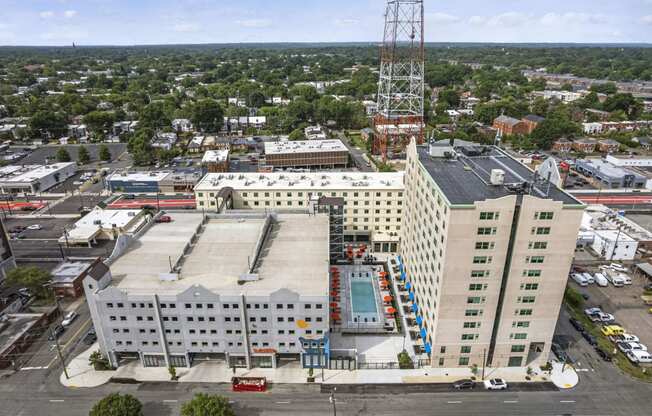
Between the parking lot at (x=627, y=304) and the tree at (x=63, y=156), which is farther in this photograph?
the tree at (x=63, y=156)

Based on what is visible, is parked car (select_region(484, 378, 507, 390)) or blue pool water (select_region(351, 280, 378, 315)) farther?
blue pool water (select_region(351, 280, 378, 315))

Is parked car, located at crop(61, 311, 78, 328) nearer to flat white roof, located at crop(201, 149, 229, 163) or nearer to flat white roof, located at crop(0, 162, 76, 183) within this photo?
flat white roof, located at crop(201, 149, 229, 163)

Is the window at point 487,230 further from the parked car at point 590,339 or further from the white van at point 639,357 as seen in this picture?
the white van at point 639,357

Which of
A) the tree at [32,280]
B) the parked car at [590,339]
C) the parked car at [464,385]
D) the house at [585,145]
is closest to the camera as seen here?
the parked car at [464,385]

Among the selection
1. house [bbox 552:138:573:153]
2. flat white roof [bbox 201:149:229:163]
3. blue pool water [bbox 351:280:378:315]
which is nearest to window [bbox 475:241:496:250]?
blue pool water [bbox 351:280:378:315]

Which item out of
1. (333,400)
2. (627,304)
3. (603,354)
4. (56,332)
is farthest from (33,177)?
(627,304)

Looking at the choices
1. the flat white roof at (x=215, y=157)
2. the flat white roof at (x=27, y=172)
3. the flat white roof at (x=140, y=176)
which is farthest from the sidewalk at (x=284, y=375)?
the flat white roof at (x=27, y=172)

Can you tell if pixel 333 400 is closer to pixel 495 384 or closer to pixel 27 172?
pixel 495 384
